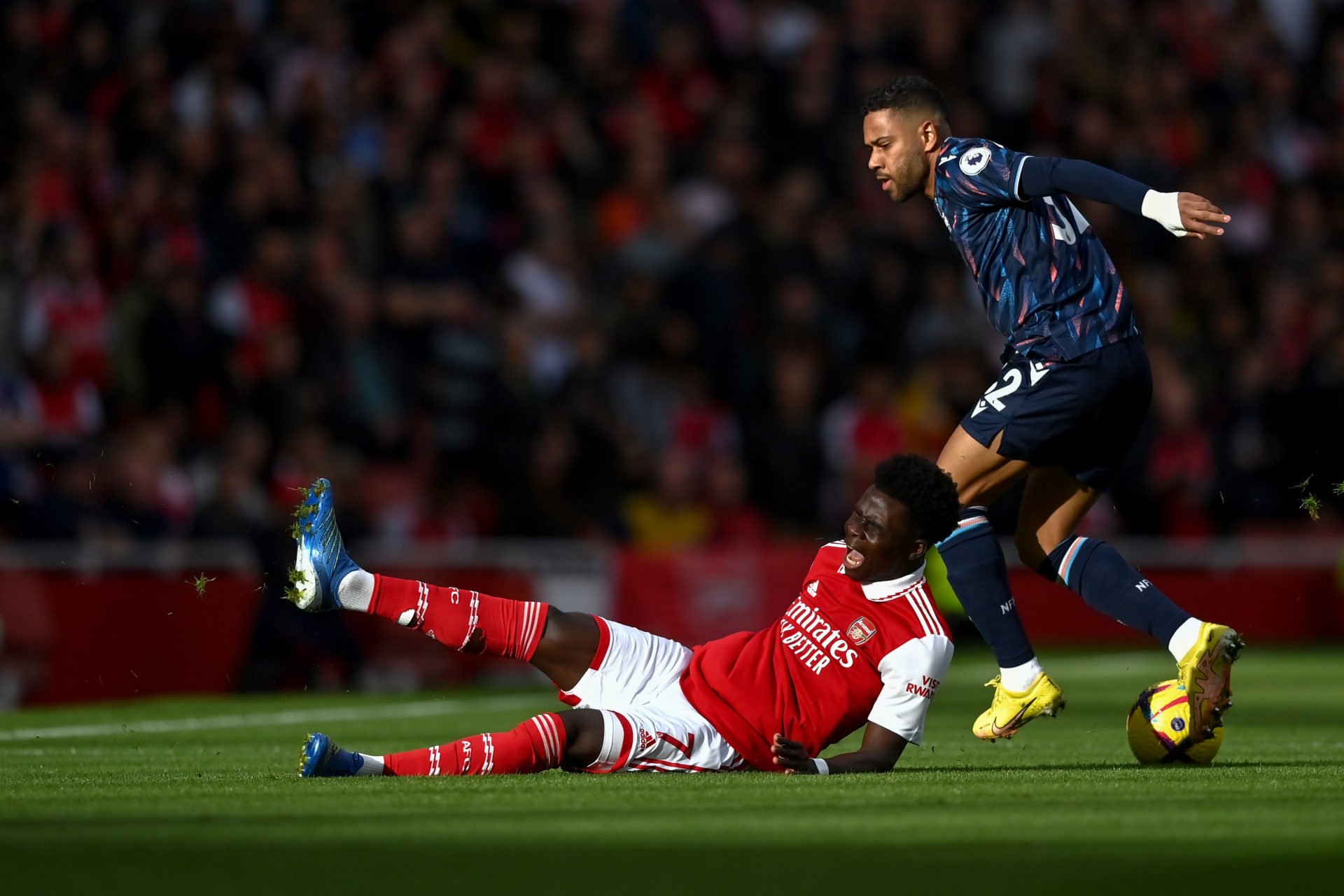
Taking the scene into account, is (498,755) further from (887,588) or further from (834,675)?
(887,588)

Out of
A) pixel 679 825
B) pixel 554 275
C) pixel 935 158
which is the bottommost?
pixel 679 825

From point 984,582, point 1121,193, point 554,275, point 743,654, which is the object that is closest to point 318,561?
point 743,654

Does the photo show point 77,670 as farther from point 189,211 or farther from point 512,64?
point 512,64

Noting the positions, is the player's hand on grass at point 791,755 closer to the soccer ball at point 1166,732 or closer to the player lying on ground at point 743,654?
the player lying on ground at point 743,654

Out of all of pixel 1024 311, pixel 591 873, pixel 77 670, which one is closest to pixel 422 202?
pixel 77 670

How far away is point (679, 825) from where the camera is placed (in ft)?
15.5

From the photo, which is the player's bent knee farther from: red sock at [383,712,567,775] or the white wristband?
the white wristband

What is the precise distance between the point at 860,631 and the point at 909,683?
0.77 feet

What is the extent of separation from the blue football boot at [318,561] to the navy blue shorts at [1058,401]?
2147 mm

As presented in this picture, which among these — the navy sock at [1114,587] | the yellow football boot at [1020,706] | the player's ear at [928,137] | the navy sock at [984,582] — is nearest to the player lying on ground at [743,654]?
the navy sock at [984,582]

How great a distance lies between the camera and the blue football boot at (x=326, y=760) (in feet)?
18.4

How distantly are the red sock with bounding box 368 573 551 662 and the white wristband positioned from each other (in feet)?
7.47

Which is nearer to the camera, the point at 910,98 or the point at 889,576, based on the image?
the point at 889,576

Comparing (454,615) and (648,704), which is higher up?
(454,615)
